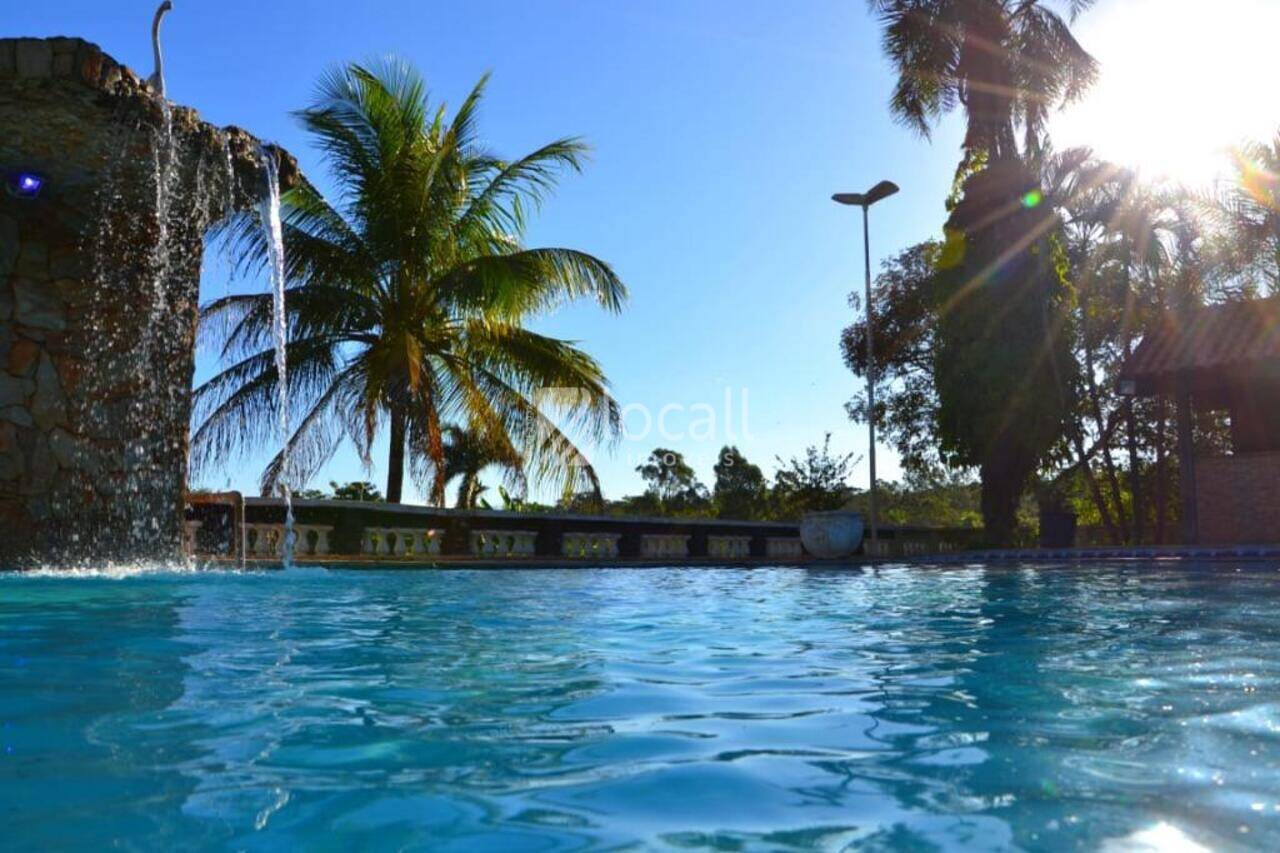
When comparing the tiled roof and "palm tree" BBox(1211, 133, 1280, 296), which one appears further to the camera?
"palm tree" BBox(1211, 133, 1280, 296)

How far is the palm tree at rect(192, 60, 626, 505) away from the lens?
15.1 metres

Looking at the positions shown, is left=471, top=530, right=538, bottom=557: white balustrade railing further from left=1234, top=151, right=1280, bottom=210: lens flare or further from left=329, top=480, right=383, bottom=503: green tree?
left=1234, top=151, right=1280, bottom=210: lens flare

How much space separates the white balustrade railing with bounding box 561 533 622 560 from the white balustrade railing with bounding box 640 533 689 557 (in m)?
0.69

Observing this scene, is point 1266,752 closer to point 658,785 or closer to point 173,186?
point 658,785

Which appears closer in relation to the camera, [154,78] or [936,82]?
[154,78]

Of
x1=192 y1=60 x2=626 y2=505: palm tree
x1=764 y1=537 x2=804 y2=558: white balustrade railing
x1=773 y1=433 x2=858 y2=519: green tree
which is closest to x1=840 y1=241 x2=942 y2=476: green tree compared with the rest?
x1=773 y1=433 x2=858 y2=519: green tree

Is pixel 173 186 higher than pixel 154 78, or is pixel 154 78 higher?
pixel 154 78

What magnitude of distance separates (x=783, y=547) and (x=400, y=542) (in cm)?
879

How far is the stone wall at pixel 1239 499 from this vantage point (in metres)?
15.8

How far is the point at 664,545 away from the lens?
55.3ft

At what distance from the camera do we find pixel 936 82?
20.6m

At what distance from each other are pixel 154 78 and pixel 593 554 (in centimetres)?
909

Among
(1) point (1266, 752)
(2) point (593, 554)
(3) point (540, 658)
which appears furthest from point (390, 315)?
(1) point (1266, 752)

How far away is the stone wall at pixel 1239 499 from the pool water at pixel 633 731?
11.7 meters
